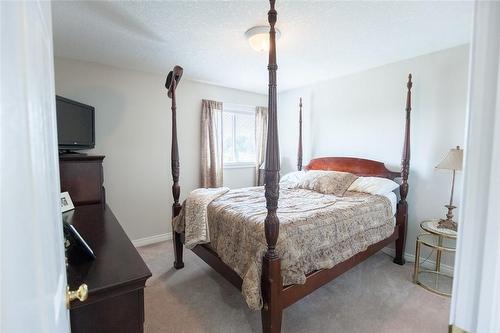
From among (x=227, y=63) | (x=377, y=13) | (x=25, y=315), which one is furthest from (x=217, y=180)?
(x=25, y=315)

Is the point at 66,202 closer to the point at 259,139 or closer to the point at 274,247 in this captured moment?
the point at 274,247

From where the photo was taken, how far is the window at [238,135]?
429cm

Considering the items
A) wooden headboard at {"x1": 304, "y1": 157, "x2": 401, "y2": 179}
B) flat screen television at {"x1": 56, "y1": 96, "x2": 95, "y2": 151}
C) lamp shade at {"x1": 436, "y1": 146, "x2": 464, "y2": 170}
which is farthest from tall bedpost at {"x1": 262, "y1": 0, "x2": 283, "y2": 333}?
wooden headboard at {"x1": 304, "y1": 157, "x2": 401, "y2": 179}

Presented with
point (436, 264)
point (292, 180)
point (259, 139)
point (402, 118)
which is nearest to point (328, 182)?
point (292, 180)

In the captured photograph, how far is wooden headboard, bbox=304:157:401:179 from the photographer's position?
3094 millimetres

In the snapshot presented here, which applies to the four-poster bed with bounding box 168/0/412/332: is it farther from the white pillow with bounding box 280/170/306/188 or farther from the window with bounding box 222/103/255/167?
the window with bounding box 222/103/255/167

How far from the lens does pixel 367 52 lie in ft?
8.85

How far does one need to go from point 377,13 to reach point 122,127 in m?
3.13

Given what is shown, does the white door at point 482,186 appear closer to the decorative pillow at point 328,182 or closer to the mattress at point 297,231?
the mattress at point 297,231

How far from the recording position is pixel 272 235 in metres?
1.56

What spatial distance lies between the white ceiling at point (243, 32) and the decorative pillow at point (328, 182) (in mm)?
1451

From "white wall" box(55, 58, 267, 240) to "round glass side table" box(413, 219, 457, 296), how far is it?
3.07 meters

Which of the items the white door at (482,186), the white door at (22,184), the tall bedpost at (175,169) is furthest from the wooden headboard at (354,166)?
the white door at (22,184)

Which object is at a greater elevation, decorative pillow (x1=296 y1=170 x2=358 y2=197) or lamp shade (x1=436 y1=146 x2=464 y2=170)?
lamp shade (x1=436 y1=146 x2=464 y2=170)
